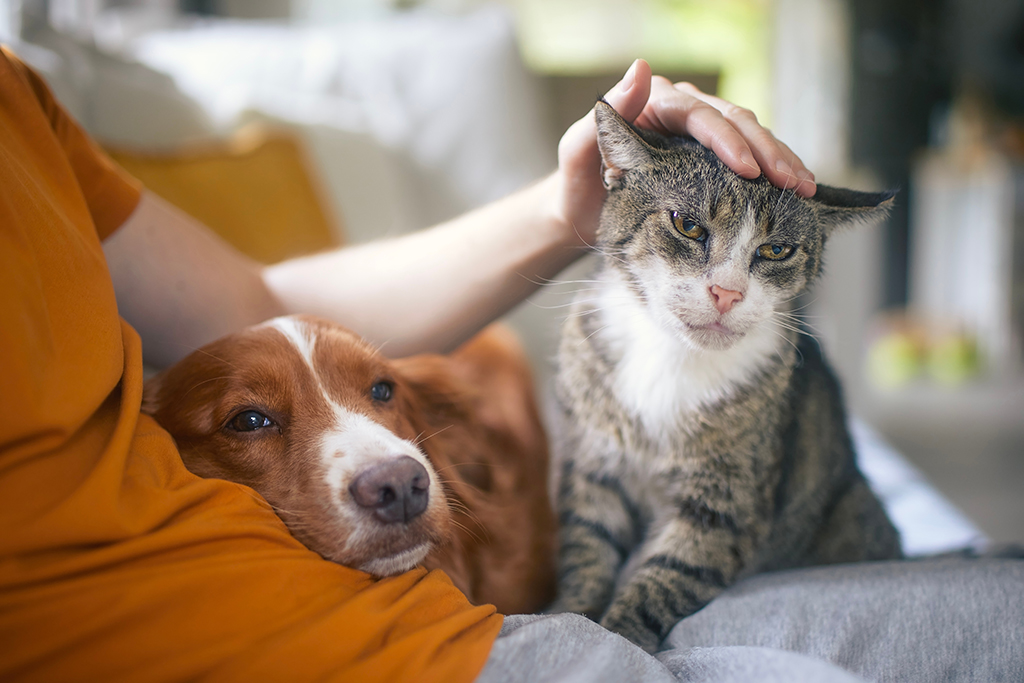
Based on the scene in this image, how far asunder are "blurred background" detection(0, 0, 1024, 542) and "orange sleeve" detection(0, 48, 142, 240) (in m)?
0.66

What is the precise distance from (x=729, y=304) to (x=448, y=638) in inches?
23.9

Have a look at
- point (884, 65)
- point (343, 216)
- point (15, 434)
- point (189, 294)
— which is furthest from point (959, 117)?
point (15, 434)

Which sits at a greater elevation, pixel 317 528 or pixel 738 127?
pixel 738 127

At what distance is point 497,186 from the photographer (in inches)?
101

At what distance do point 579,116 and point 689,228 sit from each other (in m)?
0.31

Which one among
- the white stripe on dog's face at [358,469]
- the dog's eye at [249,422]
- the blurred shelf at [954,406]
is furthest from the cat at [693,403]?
the blurred shelf at [954,406]

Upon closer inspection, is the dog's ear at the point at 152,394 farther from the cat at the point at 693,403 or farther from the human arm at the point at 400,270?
the cat at the point at 693,403

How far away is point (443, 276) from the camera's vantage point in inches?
47.0

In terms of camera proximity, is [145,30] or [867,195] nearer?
[867,195]

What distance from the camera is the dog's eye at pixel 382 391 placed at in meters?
0.97

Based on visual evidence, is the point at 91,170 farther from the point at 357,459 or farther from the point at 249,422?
the point at 357,459

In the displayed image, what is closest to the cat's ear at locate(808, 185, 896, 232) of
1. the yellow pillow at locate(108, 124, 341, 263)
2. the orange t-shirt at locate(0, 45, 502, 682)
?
the orange t-shirt at locate(0, 45, 502, 682)

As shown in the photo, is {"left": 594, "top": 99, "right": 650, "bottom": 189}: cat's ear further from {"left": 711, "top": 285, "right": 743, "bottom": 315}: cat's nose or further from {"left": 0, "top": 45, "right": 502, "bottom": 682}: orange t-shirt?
{"left": 0, "top": 45, "right": 502, "bottom": 682}: orange t-shirt

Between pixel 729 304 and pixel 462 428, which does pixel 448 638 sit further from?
pixel 729 304
